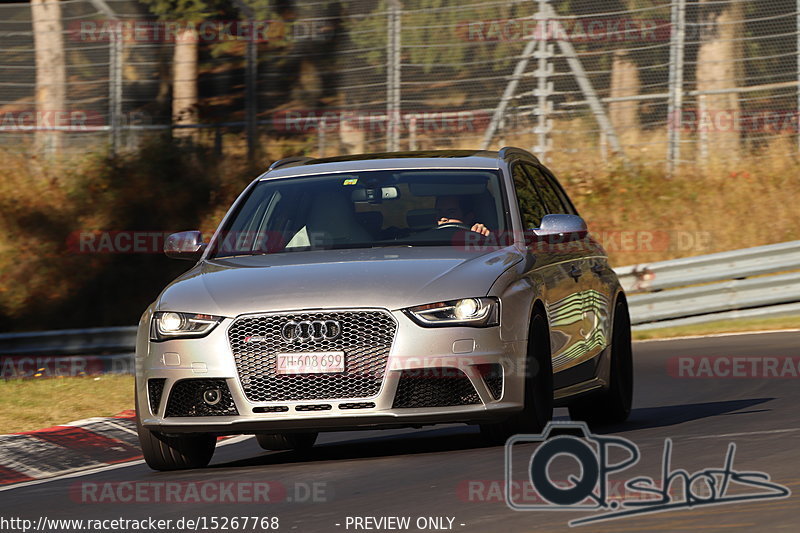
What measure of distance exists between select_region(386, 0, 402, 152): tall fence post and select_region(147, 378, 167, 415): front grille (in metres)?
16.5

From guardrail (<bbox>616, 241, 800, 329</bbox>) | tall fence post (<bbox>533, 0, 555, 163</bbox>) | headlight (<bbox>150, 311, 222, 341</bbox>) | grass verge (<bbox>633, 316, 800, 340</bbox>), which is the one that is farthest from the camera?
tall fence post (<bbox>533, 0, 555, 163</bbox>)

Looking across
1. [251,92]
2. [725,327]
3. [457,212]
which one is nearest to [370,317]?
[457,212]

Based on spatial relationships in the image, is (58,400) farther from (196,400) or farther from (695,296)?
(695,296)

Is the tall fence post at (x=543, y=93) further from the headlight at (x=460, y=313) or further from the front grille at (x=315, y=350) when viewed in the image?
the front grille at (x=315, y=350)

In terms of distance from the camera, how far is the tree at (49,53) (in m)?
26.9

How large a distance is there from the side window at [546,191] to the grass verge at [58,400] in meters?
3.83

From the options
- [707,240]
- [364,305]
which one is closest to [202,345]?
[364,305]

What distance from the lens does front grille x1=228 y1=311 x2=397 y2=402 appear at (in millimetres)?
8578

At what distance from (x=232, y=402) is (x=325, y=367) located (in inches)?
22.1

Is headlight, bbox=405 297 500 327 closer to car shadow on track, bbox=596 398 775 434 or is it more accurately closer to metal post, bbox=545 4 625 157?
car shadow on track, bbox=596 398 775 434

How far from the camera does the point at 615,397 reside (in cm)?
1097

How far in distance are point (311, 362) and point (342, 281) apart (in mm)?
465
